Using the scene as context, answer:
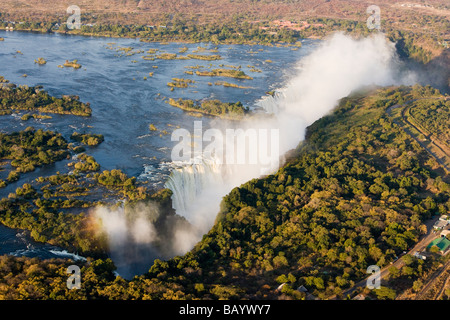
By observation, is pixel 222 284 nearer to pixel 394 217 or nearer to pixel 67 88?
pixel 394 217

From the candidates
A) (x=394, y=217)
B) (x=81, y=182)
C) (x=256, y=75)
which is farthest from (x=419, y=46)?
(x=81, y=182)

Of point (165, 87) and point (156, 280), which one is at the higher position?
point (165, 87)

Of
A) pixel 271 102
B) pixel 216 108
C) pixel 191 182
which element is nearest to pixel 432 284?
pixel 191 182

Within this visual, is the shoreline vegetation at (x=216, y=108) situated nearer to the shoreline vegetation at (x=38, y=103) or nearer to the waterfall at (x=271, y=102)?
the waterfall at (x=271, y=102)
